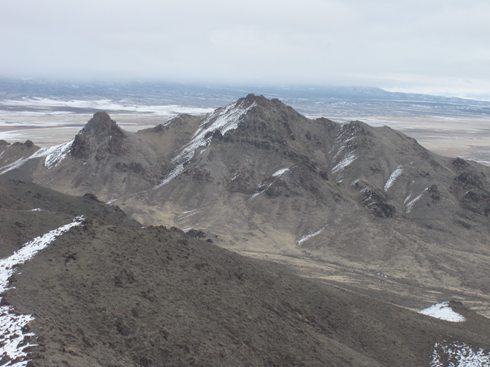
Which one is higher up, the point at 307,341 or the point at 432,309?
the point at 307,341

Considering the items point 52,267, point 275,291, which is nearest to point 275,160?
point 275,291

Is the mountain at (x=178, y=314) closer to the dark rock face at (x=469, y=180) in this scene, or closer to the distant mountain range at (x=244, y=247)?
the distant mountain range at (x=244, y=247)

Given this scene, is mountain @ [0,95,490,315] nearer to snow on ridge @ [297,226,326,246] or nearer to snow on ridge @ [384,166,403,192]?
snow on ridge @ [297,226,326,246]

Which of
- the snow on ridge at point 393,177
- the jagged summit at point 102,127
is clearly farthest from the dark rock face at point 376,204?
the jagged summit at point 102,127

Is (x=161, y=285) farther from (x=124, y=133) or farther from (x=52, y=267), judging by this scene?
(x=124, y=133)

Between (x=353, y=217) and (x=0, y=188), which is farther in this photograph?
(x=353, y=217)

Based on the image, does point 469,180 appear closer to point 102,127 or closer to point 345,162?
point 345,162
